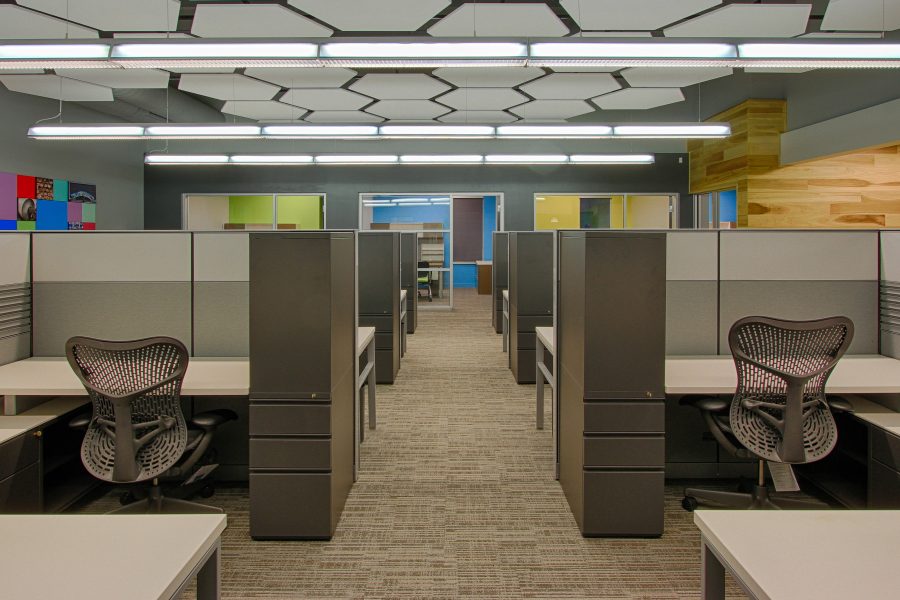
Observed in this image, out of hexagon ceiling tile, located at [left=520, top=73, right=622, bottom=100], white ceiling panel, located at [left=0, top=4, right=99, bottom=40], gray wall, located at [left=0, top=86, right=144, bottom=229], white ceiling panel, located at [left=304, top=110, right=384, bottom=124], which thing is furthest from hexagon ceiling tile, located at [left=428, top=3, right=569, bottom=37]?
gray wall, located at [left=0, top=86, right=144, bottom=229]

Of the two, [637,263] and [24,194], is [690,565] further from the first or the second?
[24,194]

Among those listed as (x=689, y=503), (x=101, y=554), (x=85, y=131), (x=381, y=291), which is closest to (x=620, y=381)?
(x=689, y=503)

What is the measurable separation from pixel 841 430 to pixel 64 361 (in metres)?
3.50

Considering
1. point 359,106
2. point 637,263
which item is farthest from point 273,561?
point 359,106

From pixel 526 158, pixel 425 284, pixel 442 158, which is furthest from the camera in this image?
pixel 425 284

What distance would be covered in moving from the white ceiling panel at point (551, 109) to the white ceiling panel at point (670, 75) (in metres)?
1.04

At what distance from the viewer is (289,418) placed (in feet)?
6.86

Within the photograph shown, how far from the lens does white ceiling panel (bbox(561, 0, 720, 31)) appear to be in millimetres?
3559

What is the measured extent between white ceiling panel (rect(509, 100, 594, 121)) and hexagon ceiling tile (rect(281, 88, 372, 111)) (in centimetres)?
184

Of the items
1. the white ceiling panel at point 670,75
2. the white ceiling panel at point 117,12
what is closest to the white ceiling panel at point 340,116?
the white ceiling panel at point 117,12

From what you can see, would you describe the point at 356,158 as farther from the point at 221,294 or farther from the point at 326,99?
the point at 221,294

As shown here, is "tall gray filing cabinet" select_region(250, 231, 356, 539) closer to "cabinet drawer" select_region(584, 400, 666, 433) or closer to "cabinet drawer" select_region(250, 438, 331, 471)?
"cabinet drawer" select_region(250, 438, 331, 471)

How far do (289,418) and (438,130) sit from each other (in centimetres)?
333

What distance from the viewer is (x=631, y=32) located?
13.5 ft
